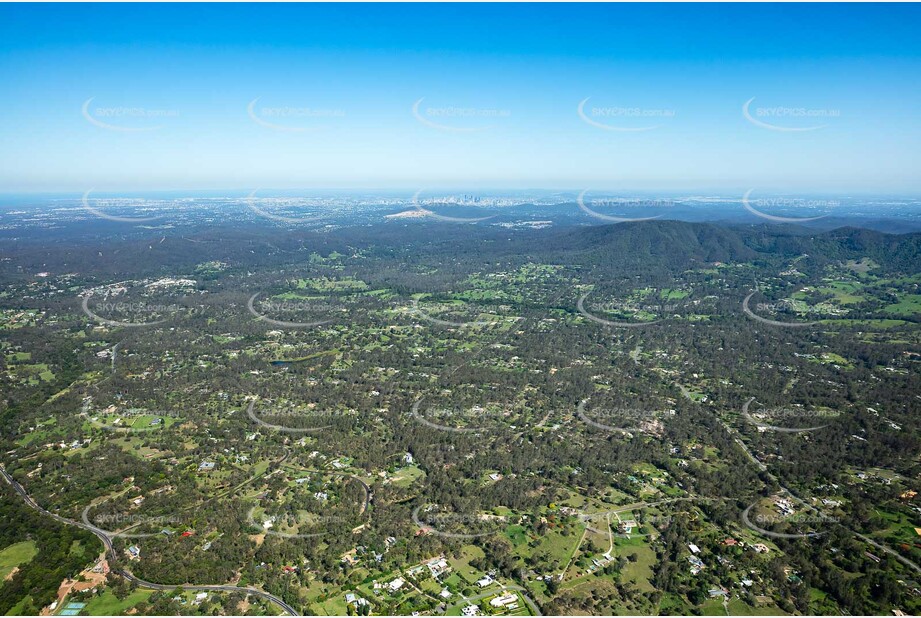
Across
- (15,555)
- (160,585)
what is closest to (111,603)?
(160,585)

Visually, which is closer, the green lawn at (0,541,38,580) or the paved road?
the paved road

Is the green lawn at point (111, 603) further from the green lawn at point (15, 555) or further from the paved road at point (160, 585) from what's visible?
the green lawn at point (15, 555)

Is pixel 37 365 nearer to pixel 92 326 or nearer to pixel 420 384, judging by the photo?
pixel 92 326

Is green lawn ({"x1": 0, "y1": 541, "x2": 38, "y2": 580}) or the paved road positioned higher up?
the paved road

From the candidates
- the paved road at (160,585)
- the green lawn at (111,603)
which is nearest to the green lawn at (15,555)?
the paved road at (160,585)

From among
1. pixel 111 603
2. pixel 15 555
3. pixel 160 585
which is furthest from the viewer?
pixel 15 555

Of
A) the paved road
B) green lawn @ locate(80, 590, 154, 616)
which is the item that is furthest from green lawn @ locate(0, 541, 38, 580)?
green lawn @ locate(80, 590, 154, 616)

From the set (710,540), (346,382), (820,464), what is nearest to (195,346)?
(346,382)

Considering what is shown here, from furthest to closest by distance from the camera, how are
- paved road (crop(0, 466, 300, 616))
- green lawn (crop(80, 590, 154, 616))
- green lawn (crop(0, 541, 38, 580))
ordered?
green lawn (crop(0, 541, 38, 580)) < paved road (crop(0, 466, 300, 616)) < green lawn (crop(80, 590, 154, 616))

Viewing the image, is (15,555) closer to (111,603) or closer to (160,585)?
(111,603)

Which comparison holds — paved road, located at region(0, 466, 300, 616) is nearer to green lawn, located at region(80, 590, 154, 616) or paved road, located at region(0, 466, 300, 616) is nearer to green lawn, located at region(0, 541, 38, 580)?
green lawn, located at region(80, 590, 154, 616)

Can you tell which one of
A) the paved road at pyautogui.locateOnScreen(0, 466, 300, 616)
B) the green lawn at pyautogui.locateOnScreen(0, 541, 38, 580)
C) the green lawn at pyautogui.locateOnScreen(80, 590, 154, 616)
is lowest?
the green lawn at pyautogui.locateOnScreen(0, 541, 38, 580)
